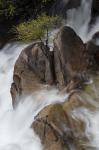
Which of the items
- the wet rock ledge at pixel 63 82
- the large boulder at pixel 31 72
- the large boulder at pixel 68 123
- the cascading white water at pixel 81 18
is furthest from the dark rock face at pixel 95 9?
the large boulder at pixel 68 123

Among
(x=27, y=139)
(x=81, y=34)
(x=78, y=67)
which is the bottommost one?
(x=27, y=139)

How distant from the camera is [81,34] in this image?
38.7 m

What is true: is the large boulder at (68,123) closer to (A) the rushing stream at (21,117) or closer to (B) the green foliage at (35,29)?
(A) the rushing stream at (21,117)

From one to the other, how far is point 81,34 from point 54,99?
11827mm

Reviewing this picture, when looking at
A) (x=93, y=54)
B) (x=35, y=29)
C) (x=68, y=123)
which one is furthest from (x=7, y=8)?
(x=68, y=123)

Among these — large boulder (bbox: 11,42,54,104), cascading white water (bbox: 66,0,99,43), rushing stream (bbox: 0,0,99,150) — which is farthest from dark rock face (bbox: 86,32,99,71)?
cascading white water (bbox: 66,0,99,43)

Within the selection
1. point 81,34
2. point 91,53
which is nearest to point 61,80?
point 91,53

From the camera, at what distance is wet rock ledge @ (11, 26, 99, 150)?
82.1ft

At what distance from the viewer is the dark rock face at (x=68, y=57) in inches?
1146

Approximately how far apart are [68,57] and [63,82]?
1807 mm

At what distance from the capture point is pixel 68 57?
96.9 feet

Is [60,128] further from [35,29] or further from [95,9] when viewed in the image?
[95,9]

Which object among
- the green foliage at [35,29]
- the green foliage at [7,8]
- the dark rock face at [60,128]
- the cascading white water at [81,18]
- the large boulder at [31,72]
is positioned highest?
the green foliage at [7,8]

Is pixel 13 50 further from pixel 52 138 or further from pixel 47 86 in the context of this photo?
pixel 52 138
